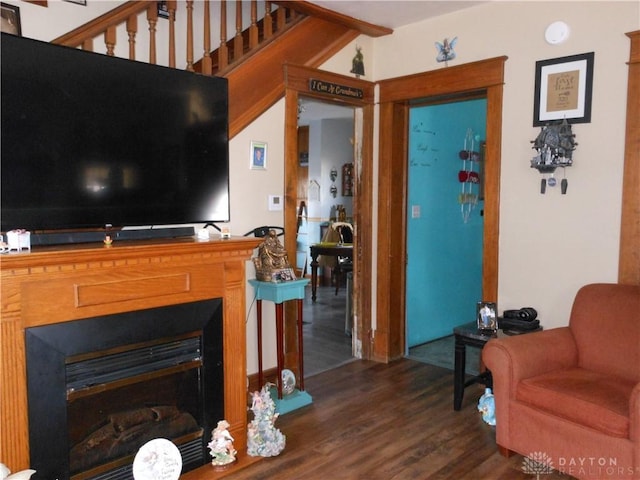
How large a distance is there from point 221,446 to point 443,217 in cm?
297

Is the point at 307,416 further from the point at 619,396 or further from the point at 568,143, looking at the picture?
the point at 568,143

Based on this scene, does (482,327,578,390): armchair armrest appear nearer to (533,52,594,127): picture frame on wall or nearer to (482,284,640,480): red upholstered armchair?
(482,284,640,480): red upholstered armchair

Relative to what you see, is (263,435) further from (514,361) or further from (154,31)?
(154,31)

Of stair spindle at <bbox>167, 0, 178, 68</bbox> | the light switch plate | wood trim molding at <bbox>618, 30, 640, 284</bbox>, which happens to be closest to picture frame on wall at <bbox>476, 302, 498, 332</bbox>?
wood trim molding at <bbox>618, 30, 640, 284</bbox>

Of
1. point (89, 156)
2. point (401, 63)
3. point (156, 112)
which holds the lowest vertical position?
point (89, 156)

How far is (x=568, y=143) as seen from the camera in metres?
3.09

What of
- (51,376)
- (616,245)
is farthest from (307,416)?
(616,245)

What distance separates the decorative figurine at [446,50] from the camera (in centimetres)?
373

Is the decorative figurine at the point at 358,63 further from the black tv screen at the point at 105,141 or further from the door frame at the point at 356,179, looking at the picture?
the black tv screen at the point at 105,141

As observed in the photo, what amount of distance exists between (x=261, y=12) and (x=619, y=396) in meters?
3.60

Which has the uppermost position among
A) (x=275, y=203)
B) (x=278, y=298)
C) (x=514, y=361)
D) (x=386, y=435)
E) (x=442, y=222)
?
(x=275, y=203)

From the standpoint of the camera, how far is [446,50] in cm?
376

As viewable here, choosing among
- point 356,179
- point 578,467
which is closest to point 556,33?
point 356,179

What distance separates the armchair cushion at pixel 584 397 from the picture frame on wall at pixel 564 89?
1495mm
